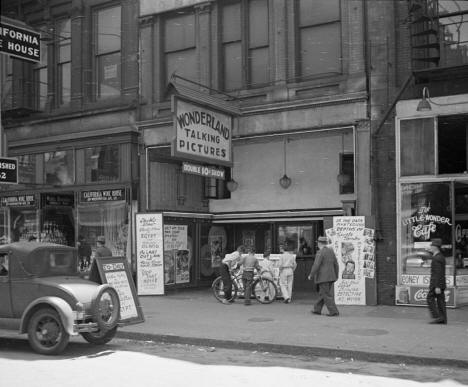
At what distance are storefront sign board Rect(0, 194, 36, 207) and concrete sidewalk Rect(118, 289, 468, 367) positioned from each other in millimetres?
7518

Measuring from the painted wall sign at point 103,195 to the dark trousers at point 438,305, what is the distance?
34.0 ft

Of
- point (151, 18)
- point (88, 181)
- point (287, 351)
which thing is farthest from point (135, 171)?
point (287, 351)

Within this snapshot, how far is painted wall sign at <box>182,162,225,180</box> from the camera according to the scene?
1605cm

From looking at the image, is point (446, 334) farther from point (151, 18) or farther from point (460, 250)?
point (151, 18)

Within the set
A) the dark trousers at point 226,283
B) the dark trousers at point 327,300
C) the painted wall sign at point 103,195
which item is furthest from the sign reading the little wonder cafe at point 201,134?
the dark trousers at point 327,300

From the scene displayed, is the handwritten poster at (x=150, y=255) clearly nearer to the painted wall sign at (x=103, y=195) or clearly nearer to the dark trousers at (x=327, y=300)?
the painted wall sign at (x=103, y=195)

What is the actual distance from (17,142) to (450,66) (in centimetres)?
1471

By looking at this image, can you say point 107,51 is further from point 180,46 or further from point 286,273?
point 286,273

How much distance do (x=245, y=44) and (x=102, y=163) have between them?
590 centimetres

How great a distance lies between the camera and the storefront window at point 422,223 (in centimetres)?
1538

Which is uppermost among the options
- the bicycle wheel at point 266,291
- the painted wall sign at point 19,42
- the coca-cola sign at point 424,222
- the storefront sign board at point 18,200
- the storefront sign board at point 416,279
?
the painted wall sign at point 19,42

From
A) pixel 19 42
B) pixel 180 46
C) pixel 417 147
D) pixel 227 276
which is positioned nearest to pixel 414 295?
pixel 417 147

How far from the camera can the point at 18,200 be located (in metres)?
22.2

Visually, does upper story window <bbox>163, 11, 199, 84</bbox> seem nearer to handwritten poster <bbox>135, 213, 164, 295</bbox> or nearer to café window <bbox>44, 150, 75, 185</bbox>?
café window <bbox>44, 150, 75, 185</bbox>
